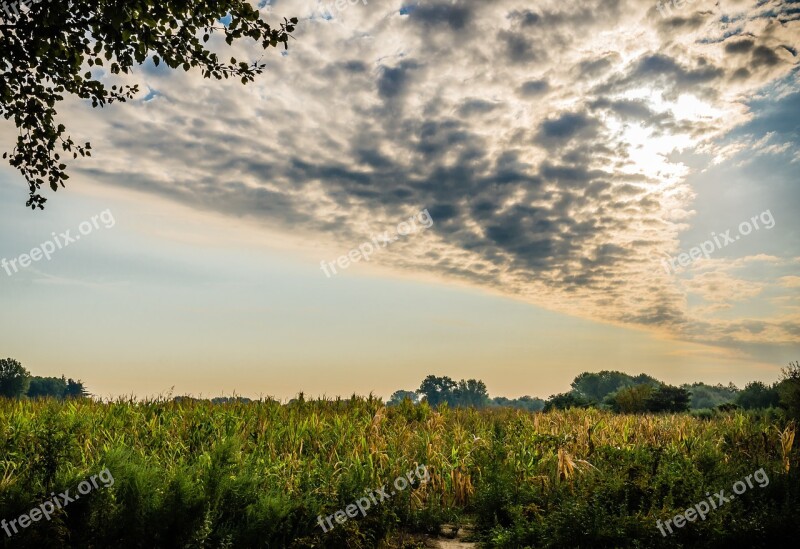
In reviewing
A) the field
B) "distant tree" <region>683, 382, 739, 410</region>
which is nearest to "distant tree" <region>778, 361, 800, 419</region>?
the field

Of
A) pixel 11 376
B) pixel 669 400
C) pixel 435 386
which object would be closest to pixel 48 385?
pixel 11 376

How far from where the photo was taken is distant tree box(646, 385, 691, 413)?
97.2 ft

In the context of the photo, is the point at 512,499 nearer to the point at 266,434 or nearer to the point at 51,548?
the point at 266,434

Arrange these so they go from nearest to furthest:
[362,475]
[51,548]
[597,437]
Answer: [51,548] < [362,475] < [597,437]

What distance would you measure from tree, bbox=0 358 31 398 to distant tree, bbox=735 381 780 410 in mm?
75721

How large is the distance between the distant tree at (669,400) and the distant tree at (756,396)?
319cm

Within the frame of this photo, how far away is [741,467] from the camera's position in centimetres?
927

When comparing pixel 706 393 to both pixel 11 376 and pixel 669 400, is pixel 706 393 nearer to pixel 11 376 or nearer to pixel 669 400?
pixel 669 400

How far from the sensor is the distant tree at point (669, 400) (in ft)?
97.2

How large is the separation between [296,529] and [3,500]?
3538 mm

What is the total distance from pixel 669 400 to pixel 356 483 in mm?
26917

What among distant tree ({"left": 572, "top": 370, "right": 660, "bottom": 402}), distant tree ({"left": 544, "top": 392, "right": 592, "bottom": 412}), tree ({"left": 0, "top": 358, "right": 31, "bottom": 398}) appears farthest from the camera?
distant tree ({"left": 572, "top": 370, "right": 660, "bottom": 402})

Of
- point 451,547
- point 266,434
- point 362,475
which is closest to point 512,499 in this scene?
point 451,547

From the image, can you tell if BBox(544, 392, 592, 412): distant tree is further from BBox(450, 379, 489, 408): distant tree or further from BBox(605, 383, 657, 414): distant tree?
BBox(450, 379, 489, 408): distant tree
